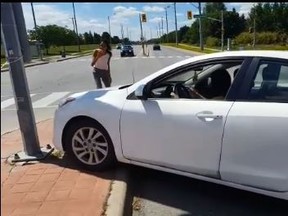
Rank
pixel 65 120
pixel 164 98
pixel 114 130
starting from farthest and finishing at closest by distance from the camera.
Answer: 1. pixel 65 120
2. pixel 114 130
3. pixel 164 98

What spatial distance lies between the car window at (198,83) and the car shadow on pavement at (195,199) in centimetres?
99

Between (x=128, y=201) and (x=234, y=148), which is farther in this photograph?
(x=128, y=201)

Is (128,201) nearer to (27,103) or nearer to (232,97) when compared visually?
(232,97)

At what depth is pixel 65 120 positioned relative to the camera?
480 cm

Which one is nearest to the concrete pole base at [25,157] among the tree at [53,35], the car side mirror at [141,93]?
the car side mirror at [141,93]

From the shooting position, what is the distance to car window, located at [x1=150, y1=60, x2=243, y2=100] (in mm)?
4055

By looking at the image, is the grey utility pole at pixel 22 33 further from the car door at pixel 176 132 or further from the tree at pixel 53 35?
the tree at pixel 53 35

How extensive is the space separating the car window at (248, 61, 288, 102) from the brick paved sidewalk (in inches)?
68.7

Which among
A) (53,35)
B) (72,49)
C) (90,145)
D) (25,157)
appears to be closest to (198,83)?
(90,145)

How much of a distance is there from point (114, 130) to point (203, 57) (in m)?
1.24

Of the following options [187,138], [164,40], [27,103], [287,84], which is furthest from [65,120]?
[164,40]

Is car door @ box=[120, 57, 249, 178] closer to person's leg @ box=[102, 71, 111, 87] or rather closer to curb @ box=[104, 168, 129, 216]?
curb @ box=[104, 168, 129, 216]

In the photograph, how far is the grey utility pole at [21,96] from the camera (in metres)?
4.70

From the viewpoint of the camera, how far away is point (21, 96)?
5.06 metres
